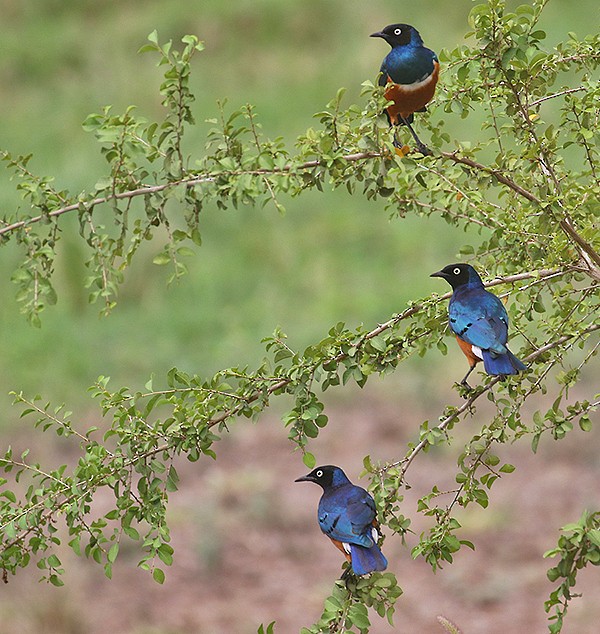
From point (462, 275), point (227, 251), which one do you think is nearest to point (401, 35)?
point (462, 275)

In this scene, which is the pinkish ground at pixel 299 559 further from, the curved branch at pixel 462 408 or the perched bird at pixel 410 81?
the perched bird at pixel 410 81

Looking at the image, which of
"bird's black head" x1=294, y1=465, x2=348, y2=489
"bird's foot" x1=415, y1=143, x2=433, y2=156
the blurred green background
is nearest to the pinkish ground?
the blurred green background

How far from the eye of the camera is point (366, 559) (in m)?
2.44

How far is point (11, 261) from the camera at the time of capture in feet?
32.2

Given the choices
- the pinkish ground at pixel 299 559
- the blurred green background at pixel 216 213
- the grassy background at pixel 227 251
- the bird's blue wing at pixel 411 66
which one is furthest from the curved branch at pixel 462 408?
the blurred green background at pixel 216 213

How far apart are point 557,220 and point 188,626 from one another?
426 centimetres

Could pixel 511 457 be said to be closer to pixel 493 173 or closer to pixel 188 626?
pixel 188 626

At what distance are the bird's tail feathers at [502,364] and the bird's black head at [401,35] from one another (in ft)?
2.82

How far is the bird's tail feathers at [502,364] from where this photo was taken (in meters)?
2.30

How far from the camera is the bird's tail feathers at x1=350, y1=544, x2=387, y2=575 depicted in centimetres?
239

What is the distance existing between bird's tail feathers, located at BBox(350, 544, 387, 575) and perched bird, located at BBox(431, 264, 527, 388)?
44 centimetres

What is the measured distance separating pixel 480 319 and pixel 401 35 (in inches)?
32.6

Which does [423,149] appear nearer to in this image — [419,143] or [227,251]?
[419,143]

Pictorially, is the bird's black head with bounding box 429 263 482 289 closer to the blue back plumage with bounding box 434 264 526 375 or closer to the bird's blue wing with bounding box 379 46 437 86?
the blue back plumage with bounding box 434 264 526 375
